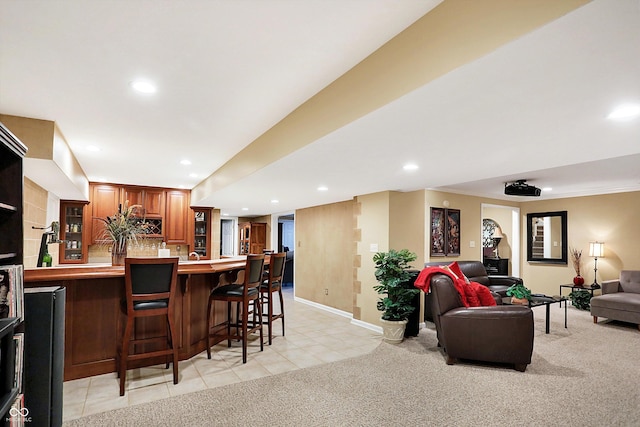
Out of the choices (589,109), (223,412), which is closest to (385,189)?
(589,109)

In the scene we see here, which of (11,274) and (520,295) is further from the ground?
(11,274)

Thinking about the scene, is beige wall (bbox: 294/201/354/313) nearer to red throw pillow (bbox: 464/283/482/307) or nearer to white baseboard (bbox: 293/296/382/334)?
white baseboard (bbox: 293/296/382/334)

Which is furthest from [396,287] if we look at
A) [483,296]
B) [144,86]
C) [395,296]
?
[144,86]

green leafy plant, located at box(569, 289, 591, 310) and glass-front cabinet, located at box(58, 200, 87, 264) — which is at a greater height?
glass-front cabinet, located at box(58, 200, 87, 264)

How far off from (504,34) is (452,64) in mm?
229

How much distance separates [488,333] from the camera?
11.3 feet

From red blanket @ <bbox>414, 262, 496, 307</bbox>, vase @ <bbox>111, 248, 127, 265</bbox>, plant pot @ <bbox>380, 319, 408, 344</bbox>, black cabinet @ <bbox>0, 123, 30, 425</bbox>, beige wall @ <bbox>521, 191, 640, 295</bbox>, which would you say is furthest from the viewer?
beige wall @ <bbox>521, 191, 640, 295</bbox>

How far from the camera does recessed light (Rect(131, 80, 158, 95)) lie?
224 centimetres

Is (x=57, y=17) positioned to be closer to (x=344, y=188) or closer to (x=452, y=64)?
(x=452, y=64)

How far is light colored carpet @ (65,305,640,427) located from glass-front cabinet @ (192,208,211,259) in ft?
14.6

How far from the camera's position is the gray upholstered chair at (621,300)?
497 cm

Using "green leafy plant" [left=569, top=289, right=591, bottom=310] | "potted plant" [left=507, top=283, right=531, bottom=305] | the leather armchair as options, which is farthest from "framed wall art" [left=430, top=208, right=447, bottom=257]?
"green leafy plant" [left=569, top=289, right=591, bottom=310]

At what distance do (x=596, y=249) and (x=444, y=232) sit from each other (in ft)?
9.84

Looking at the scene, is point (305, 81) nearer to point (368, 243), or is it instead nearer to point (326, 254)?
point (368, 243)
